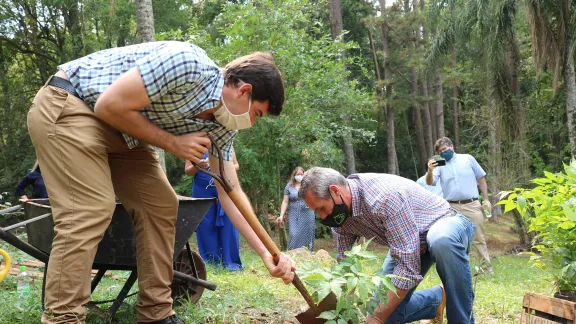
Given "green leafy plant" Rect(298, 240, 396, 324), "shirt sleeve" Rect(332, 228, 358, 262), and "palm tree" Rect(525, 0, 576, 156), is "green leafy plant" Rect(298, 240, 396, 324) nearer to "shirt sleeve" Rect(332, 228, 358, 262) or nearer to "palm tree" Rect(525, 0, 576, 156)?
"shirt sleeve" Rect(332, 228, 358, 262)

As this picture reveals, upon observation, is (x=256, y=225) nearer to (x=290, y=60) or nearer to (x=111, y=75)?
(x=111, y=75)

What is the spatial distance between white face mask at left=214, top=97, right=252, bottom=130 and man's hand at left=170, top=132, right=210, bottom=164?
179 mm

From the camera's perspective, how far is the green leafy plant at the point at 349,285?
2340 mm

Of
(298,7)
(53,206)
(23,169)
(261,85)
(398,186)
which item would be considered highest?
(298,7)

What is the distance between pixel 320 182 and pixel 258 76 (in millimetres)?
704

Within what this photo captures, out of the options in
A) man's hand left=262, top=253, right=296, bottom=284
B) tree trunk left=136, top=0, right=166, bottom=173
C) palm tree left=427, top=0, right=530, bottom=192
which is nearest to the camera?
man's hand left=262, top=253, right=296, bottom=284

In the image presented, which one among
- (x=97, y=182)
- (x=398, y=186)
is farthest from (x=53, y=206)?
(x=398, y=186)

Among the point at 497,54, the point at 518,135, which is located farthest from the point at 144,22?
the point at 518,135

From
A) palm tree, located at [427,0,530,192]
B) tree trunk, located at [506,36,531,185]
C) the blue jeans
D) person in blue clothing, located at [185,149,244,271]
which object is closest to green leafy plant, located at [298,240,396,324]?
the blue jeans

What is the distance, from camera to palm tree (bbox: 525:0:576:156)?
1227 cm

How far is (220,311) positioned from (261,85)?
1.57 metres

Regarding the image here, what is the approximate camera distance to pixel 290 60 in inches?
411

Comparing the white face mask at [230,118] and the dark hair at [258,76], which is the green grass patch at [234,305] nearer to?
the white face mask at [230,118]

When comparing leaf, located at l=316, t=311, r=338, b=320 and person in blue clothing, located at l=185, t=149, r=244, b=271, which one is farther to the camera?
person in blue clothing, located at l=185, t=149, r=244, b=271
